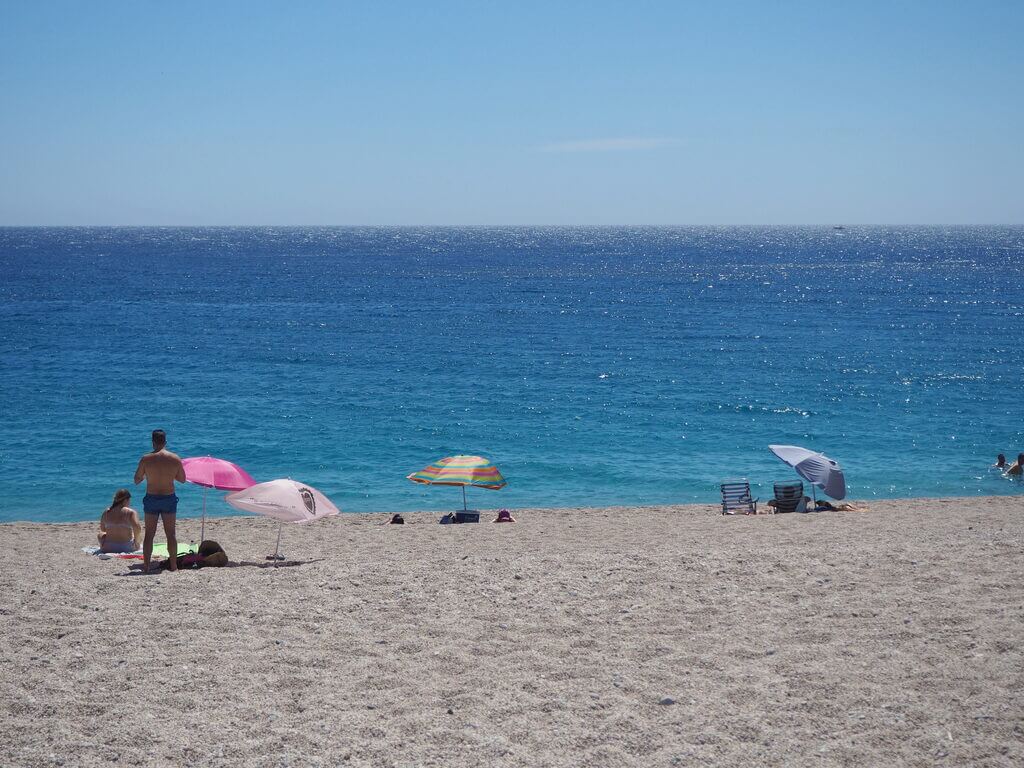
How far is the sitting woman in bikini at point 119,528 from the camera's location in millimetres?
12703

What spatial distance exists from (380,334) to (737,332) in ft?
66.0

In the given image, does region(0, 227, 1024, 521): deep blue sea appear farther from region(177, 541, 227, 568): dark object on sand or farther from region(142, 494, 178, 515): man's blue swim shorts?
region(142, 494, 178, 515): man's blue swim shorts

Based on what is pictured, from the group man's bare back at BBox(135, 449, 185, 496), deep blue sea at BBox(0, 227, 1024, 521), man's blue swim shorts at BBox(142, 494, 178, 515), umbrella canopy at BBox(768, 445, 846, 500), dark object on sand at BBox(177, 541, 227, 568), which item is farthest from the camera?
deep blue sea at BBox(0, 227, 1024, 521)

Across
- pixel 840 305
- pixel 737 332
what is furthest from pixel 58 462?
pixel 840 305

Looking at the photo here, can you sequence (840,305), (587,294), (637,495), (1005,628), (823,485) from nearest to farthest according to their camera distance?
1. (1005,628)
2. (823,485)
3. (637,495)
4. (840,305)
5. (587,294)

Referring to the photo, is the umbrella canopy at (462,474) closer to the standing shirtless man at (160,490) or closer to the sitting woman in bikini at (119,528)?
the sitting woman in bikini at (119,528)

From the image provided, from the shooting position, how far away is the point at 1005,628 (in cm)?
780

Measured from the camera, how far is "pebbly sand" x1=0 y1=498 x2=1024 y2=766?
6082mm

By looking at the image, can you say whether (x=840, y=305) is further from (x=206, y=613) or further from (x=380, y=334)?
(x=206, y=613)

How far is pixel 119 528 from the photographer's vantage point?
12.8 meters

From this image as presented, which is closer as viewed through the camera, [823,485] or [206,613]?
[206,613]

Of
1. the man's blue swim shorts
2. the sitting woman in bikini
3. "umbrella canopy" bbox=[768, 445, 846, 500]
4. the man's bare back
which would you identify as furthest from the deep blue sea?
the man's bare back

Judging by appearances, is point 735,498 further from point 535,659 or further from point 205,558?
point 535,659

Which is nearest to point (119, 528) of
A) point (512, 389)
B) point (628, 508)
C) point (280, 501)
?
point (280, 501)
